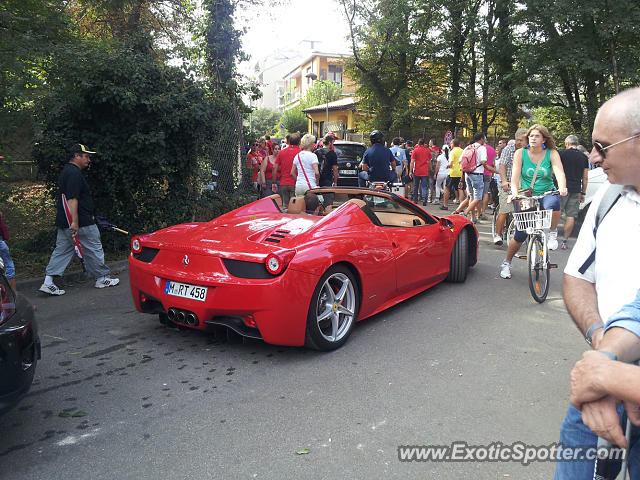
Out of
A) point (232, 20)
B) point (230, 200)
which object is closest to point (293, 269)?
point (230, 200)

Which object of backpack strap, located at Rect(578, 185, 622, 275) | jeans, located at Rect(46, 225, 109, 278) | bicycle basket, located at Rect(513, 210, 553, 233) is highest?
backpack strap, located at Rect(578, 185, 622, 275)

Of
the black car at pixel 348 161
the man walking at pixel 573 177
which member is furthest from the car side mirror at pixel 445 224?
the black car at pixel 348 161

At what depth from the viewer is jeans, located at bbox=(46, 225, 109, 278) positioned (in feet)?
20.5

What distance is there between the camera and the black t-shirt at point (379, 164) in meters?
10.2

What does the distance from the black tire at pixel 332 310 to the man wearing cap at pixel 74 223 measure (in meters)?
3.63

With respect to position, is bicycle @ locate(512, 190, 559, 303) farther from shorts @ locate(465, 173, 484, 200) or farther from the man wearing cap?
the man wearing cap

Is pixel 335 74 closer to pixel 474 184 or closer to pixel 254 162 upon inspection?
pixel 254 162

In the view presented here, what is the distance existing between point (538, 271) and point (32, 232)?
8.53 metres

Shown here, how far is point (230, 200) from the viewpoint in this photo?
36.3 feet

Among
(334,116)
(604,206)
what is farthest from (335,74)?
(604,206)

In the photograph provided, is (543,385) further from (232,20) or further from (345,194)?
(232,20)

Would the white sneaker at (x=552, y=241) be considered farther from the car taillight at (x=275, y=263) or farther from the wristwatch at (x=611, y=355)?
the wristwatch at (x=611, y=355)

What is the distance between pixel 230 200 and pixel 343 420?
8.53 metres

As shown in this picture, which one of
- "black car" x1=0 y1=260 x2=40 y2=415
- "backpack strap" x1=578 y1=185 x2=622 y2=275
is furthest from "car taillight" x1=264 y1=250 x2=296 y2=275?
"backpack strap" x1=578 y1=185 x2=622 y2=275
